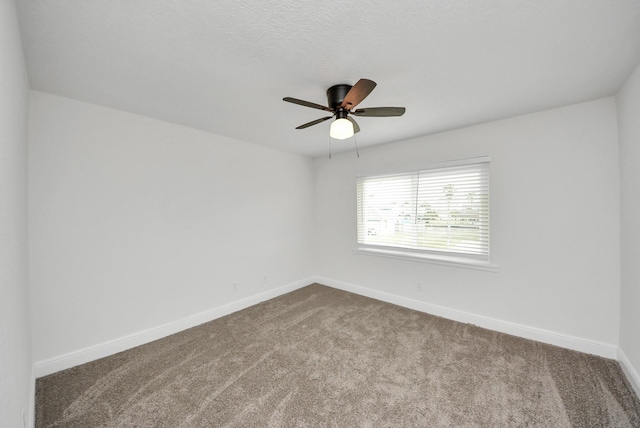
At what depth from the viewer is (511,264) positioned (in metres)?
2.78

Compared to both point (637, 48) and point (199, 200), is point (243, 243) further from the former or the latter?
point (637, 48)

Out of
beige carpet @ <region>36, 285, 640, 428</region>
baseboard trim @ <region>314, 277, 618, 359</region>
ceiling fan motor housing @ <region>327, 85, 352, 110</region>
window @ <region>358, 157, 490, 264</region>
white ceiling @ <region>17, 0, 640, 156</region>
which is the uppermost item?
white ceiling @ <region>17, 0, 640, 156</region>

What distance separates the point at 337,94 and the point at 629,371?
3262 millimetres

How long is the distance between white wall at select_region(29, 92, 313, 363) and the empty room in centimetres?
2

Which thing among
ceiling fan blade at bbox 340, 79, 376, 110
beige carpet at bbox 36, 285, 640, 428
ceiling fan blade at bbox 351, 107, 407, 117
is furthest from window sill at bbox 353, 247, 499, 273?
ceiling fan blade at bbox 340, 79, 376, 110

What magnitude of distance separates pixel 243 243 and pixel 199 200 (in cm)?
89

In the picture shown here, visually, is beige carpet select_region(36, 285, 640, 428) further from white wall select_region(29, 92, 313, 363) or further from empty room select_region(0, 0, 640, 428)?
white wall select_region(29, 92, 313, 363)

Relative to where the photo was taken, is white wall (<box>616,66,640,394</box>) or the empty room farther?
white wall (<box>616,66,640,394</box>)

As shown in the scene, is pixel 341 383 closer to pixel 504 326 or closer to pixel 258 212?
pixel 504 326

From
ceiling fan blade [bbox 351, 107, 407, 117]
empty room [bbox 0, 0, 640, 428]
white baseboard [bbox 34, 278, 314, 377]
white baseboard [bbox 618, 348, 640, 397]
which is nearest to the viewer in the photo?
empty room [bbox 0, 0, 640, 428]

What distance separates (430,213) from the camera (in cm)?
341

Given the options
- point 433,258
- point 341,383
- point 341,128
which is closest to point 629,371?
point 433,258

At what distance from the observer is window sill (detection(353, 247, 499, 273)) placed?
2.95m

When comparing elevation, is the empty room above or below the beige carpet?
above
